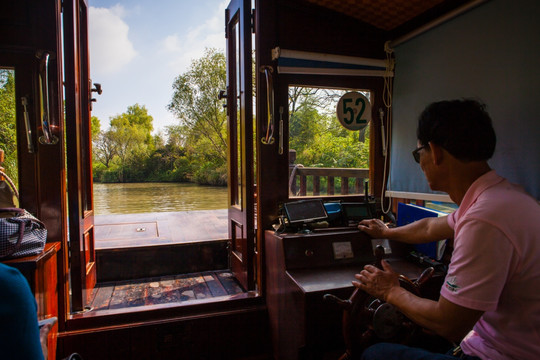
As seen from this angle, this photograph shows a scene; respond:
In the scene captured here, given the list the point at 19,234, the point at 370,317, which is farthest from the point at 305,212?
the point at 19,234

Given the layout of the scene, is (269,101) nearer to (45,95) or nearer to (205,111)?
(45,95)

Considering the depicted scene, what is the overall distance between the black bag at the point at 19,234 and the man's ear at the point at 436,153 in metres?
1.81

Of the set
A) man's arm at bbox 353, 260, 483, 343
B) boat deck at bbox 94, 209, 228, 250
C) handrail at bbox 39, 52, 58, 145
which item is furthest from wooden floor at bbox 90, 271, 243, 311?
man's arm at bbox 353, 260, 483, 343

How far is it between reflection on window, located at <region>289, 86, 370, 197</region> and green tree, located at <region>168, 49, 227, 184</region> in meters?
12.5

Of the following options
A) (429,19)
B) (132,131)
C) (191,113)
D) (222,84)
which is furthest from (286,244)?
(132,131)

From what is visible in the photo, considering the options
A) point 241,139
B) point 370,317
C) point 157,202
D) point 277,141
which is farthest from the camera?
point 157,202

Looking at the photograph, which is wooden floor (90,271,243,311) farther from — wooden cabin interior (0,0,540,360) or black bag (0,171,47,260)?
black bag (0,171,47,260)

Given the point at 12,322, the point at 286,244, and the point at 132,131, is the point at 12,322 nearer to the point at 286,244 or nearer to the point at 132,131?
the point at 286,244

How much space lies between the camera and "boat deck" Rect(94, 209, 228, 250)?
330 centimetres

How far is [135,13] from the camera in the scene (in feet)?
Answer: 37.6

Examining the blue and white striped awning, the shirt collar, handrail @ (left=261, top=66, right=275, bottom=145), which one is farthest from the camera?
the blue and white striped awning

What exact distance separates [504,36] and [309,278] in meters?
1.65

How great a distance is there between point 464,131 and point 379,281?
1.85ft

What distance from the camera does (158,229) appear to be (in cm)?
399
